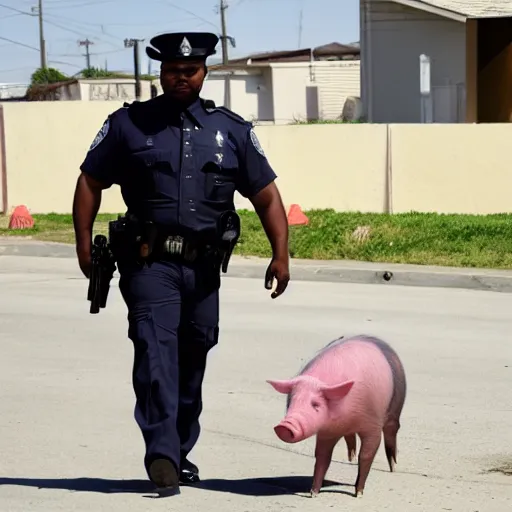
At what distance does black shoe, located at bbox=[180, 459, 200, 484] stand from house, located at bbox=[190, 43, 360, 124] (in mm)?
49916

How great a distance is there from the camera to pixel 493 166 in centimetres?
2122

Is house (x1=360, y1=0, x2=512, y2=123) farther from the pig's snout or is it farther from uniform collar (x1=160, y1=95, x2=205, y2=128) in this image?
the pig's snout

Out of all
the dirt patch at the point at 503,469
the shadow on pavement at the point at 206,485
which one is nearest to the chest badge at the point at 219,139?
the shadow on pavement at the point at 206,485

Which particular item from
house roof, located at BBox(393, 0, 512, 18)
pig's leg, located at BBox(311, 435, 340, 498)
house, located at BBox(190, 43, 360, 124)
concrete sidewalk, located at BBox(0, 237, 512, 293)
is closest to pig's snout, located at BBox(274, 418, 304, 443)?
pig's leg, located at BBox(311, 435, 340, 498)

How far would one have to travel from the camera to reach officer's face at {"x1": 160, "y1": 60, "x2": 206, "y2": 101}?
18.1 ft

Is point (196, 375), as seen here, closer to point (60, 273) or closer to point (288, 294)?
point (288, 294)

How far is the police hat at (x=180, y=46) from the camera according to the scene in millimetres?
5500

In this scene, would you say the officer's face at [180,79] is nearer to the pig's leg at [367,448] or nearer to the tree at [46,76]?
the pig's leg at [367,448]

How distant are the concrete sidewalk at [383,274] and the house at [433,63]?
49.6 ft

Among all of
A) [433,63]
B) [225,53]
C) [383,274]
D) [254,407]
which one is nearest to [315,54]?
[225,53]

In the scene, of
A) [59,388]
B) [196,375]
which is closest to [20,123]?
[59,388]

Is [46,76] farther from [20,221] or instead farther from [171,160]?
[171,160]

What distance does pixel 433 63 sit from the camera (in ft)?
106

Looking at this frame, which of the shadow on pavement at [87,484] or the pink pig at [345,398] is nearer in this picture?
the pink pig at [345,398]
